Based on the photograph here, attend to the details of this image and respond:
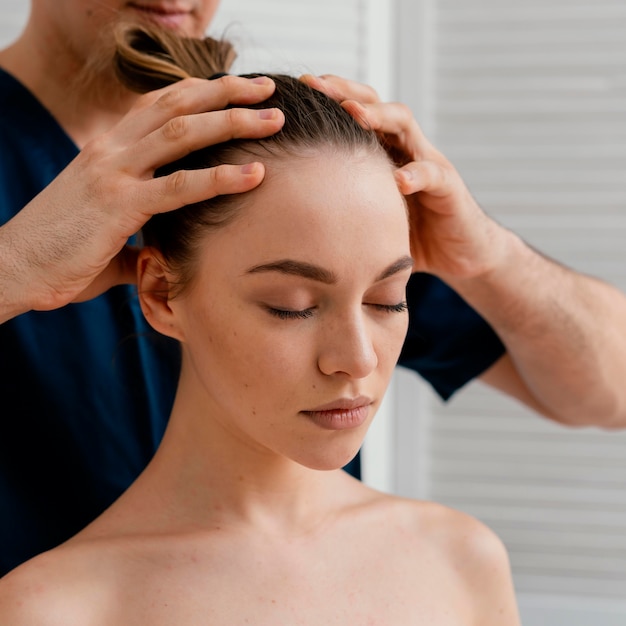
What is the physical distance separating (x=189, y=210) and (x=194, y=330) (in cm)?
13

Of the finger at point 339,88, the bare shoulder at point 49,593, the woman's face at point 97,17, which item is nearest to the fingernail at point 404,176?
the finger at point 339,88

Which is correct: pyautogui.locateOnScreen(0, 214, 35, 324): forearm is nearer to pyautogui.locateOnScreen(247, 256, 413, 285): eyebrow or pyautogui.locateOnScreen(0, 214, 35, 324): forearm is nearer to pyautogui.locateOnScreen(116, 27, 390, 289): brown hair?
pyautogui.locateOnScreen(116, 27, 390, 289): brown hair

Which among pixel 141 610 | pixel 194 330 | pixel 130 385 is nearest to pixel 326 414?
pixel 194 330

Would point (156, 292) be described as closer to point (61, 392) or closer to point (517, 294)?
point (61, 392)

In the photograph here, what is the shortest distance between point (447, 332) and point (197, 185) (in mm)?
730

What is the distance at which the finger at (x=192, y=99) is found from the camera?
3.13 feet

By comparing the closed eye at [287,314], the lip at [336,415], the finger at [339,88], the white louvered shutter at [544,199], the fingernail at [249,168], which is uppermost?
the finger at [339,88]

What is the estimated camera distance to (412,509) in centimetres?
120

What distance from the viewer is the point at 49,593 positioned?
97 centimetres

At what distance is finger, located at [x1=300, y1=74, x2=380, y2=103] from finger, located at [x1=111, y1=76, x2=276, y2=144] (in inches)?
3.1

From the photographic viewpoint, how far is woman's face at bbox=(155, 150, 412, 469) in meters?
0.93

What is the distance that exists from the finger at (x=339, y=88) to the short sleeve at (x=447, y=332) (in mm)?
477

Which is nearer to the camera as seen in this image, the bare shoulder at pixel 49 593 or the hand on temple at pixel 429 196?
the bare shoulder at pixel 49 593

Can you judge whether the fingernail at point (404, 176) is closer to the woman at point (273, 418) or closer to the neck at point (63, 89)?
the woman at point (273, 418)
